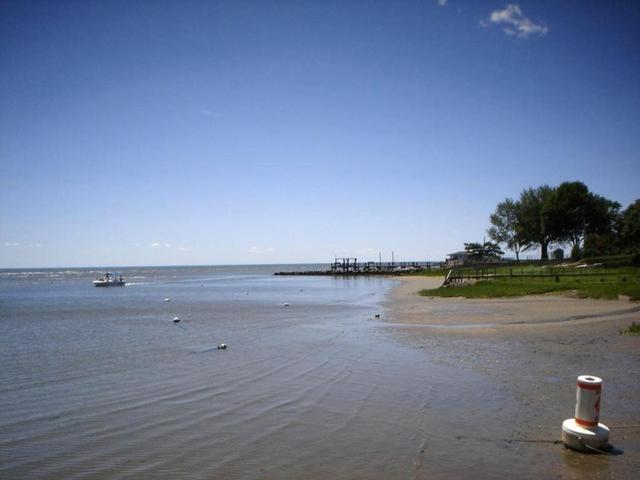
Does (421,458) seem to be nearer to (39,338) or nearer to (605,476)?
(605,476)

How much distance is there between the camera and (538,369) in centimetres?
1220

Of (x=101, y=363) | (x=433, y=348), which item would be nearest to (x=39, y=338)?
(x=101, y=363)

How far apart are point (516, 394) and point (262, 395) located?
5.72 metres

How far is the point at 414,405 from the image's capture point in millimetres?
9617

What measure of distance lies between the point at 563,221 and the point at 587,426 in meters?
83.9

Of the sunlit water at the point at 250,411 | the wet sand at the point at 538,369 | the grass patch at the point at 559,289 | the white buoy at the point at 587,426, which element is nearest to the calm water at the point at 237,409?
the sunlit water at the point at 250,411

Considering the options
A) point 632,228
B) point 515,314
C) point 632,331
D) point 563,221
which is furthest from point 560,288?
point 563,221

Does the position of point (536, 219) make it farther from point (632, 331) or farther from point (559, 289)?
point (632, 331)

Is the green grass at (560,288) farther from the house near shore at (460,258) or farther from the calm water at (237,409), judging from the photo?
the house near shore at (460,258)

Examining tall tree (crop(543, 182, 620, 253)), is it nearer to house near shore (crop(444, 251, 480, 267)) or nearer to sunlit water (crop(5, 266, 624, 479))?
house near shore (crop(444, 251, 480, 267))

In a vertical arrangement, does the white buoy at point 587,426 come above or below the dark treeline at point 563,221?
below

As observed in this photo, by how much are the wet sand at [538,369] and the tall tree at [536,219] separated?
61.6 meters

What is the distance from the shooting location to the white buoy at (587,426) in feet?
22.3

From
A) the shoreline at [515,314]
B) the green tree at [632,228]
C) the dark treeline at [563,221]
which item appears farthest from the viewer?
the dark treeline at [563,221]
